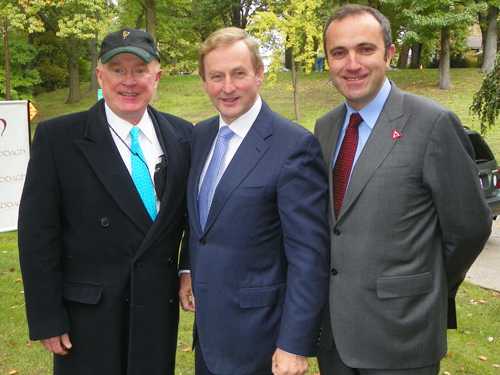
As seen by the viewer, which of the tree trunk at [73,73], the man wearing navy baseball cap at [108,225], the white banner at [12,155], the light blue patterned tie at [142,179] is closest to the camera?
the man wearing navy baseball cap at [108,225]


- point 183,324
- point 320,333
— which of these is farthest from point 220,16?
point 320,333

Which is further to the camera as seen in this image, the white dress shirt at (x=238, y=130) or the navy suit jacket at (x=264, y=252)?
the white dress shirt at (x=238, y=130)

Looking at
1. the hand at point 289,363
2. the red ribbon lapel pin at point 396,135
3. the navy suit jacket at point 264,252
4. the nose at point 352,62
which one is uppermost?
the nose at point 352,62

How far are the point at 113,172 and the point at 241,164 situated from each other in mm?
732

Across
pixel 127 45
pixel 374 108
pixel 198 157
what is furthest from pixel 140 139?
pixel 374 108

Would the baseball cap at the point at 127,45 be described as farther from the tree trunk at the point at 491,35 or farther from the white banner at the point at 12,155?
the tree trunk at the point at 491,35

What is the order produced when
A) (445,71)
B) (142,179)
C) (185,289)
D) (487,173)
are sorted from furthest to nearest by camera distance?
(445,71), (487,173), (185,289), (142,179)

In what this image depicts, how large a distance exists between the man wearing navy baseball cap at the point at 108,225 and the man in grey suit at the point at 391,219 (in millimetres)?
979

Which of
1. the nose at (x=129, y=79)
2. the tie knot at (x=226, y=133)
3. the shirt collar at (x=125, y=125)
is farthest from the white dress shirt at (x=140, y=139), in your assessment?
the tie knot at (x=226, y=133)

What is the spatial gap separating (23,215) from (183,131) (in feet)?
3.45

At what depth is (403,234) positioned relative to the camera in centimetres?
249

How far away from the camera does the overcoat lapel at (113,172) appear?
9.10ft

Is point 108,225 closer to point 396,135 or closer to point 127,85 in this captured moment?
point 127,85

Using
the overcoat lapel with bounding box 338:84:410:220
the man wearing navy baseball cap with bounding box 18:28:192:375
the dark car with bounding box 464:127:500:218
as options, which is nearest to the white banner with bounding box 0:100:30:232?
the man wearing navy baseball cap with bounding box 18:28:192:375
